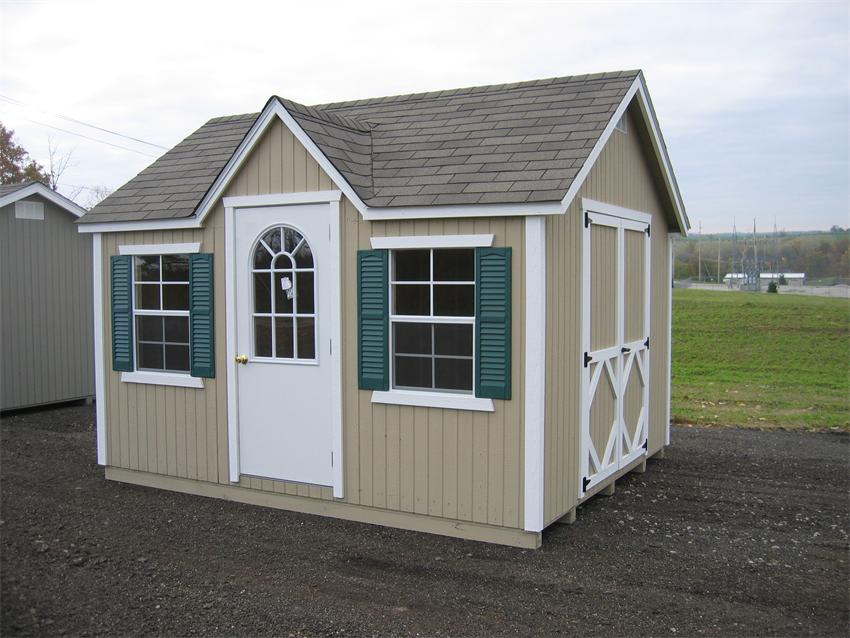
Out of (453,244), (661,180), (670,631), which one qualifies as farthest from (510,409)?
(661,180)

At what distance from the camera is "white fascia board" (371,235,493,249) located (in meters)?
5.96

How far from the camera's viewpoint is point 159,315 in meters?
7.56

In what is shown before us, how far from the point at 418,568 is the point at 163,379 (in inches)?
128

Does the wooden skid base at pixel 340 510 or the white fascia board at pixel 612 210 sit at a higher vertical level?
the white fascia board at pixel 612 210

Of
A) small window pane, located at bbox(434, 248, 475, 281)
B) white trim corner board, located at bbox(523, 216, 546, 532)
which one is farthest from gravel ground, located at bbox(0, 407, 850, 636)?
Result: small window pane, located at bbox(434, 248, 475, 281)

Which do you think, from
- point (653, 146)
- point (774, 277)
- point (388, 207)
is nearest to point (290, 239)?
point (388, 207)

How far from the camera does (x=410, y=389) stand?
20.8 feet

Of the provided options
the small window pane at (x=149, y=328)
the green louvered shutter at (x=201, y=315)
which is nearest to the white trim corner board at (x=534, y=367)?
the green louvered shutter at (x=201, y=315)

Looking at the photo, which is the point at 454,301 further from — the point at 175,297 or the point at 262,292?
the point at 175,297

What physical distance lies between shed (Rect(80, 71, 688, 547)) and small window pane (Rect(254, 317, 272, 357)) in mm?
17

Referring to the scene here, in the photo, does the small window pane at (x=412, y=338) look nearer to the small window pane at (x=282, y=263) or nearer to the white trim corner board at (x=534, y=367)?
the white trim corner board at (x=534, y=367)

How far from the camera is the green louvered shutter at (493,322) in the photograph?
5910mm

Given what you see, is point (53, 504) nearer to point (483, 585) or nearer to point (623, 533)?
point (483, 585)

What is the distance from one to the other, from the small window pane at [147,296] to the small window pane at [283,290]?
1.39m
